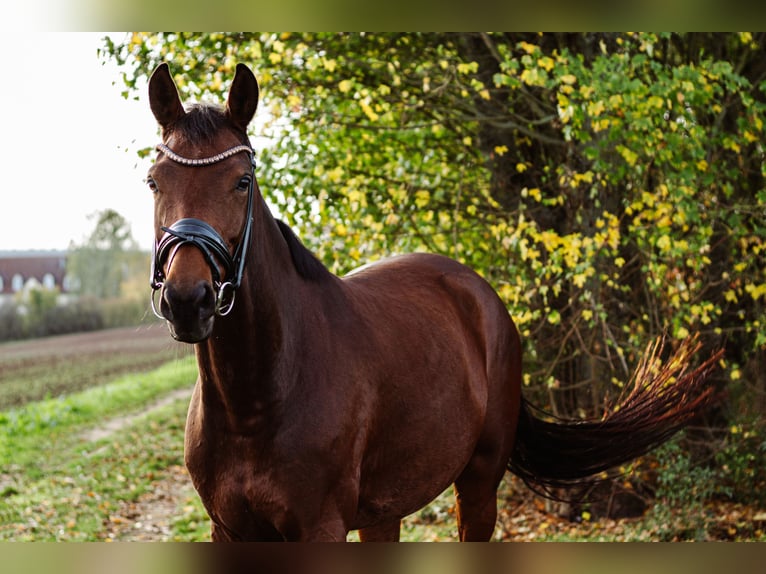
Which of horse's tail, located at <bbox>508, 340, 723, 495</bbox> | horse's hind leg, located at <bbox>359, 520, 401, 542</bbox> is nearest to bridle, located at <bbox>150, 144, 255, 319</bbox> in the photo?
horse's hind leg, located at <bbox>359, 520, 401, 542</bbox>

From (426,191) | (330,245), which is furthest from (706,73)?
(330,245)

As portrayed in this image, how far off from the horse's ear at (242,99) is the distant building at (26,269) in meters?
11.0

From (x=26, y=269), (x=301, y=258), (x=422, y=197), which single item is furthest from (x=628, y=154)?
(x=26, y=269)

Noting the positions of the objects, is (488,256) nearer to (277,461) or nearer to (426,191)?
(426,191)

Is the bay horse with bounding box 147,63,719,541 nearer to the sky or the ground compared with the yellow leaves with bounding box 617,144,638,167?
nearer to the ground

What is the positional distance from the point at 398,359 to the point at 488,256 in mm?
4113

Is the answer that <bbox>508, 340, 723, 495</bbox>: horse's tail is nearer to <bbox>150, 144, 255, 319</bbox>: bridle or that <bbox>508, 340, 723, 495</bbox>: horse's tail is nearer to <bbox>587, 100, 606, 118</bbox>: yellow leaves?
<bbox>587, 100, 606, 118</bbox>: yellow leaves

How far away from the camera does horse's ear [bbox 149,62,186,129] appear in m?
2.44

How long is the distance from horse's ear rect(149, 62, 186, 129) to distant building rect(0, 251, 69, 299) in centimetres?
1089

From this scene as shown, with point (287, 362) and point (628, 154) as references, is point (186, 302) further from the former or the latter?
point (628, 154)

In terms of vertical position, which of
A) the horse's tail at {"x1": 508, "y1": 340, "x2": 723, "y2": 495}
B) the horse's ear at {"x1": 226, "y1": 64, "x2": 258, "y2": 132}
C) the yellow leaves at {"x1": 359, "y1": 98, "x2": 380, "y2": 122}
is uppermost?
the yellow leaves at {"x1": 359, "y1": 98, "x2": 380, "y2": 122}

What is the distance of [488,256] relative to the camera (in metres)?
7.14

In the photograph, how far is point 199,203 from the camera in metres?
2.25

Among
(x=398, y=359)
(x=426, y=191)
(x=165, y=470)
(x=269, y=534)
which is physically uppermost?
(x=426, y=191)
